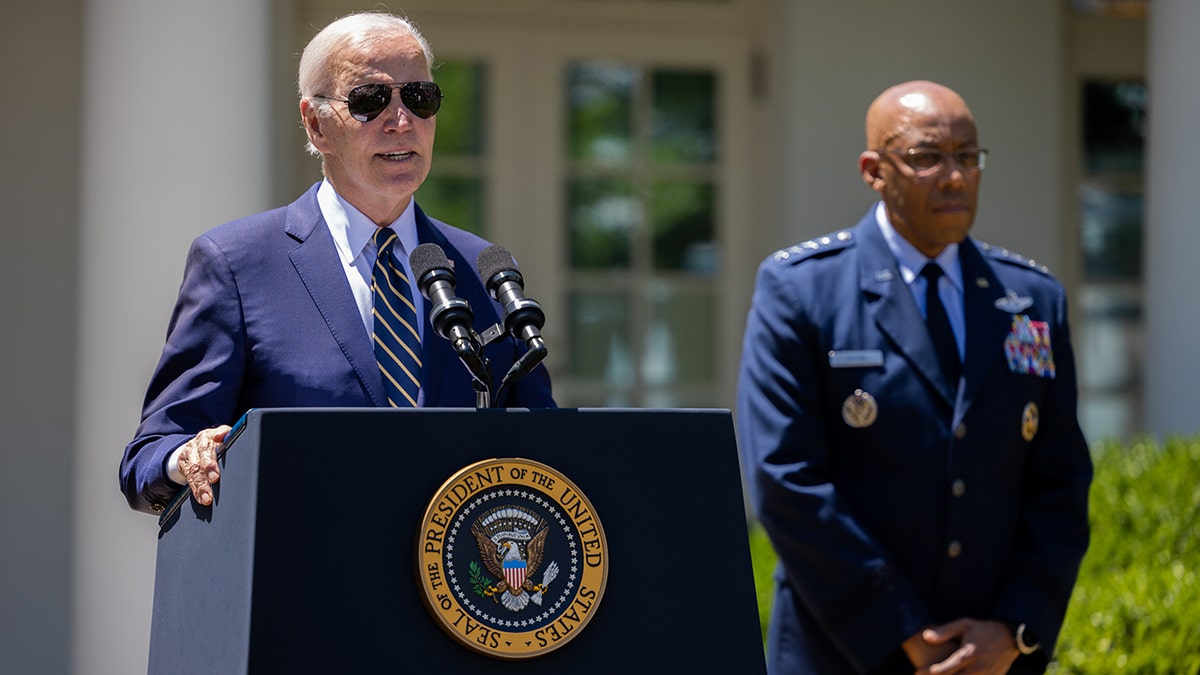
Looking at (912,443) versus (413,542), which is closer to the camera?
(413,542)

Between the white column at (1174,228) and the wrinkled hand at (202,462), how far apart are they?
16.1ft

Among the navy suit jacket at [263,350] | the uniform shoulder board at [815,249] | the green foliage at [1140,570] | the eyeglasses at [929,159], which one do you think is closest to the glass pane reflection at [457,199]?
the green foliage at [1140,570]

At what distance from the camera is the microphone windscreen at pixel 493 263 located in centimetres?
207

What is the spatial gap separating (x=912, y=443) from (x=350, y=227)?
4.51 feet

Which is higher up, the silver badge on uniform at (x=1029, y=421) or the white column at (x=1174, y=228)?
the white column at (x=1174, y=228)

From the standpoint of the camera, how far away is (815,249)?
3.39 m

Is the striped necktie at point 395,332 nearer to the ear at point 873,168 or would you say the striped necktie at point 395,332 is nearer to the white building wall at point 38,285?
the ear at point 873,168

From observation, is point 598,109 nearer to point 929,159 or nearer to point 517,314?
point 929,159

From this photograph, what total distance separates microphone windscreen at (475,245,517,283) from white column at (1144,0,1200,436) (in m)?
4.60

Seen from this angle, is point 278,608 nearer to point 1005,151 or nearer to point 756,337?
point 756,337

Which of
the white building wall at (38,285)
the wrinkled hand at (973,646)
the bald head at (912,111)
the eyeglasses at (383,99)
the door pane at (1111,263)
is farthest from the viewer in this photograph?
the door pane at (1111,263)

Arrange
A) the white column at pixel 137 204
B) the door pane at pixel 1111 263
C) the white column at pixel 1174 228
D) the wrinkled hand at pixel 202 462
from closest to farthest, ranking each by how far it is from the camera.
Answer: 1. the wrinkled hand at pixel 202 462
2. the white column at pixel 137 204
3. the white column at pixel 1174 228
4. the door pane at pixel 1111 263

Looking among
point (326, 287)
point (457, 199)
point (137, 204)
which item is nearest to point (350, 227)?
point (326, 287)

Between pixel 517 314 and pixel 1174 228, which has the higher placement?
pixel 1174 228
